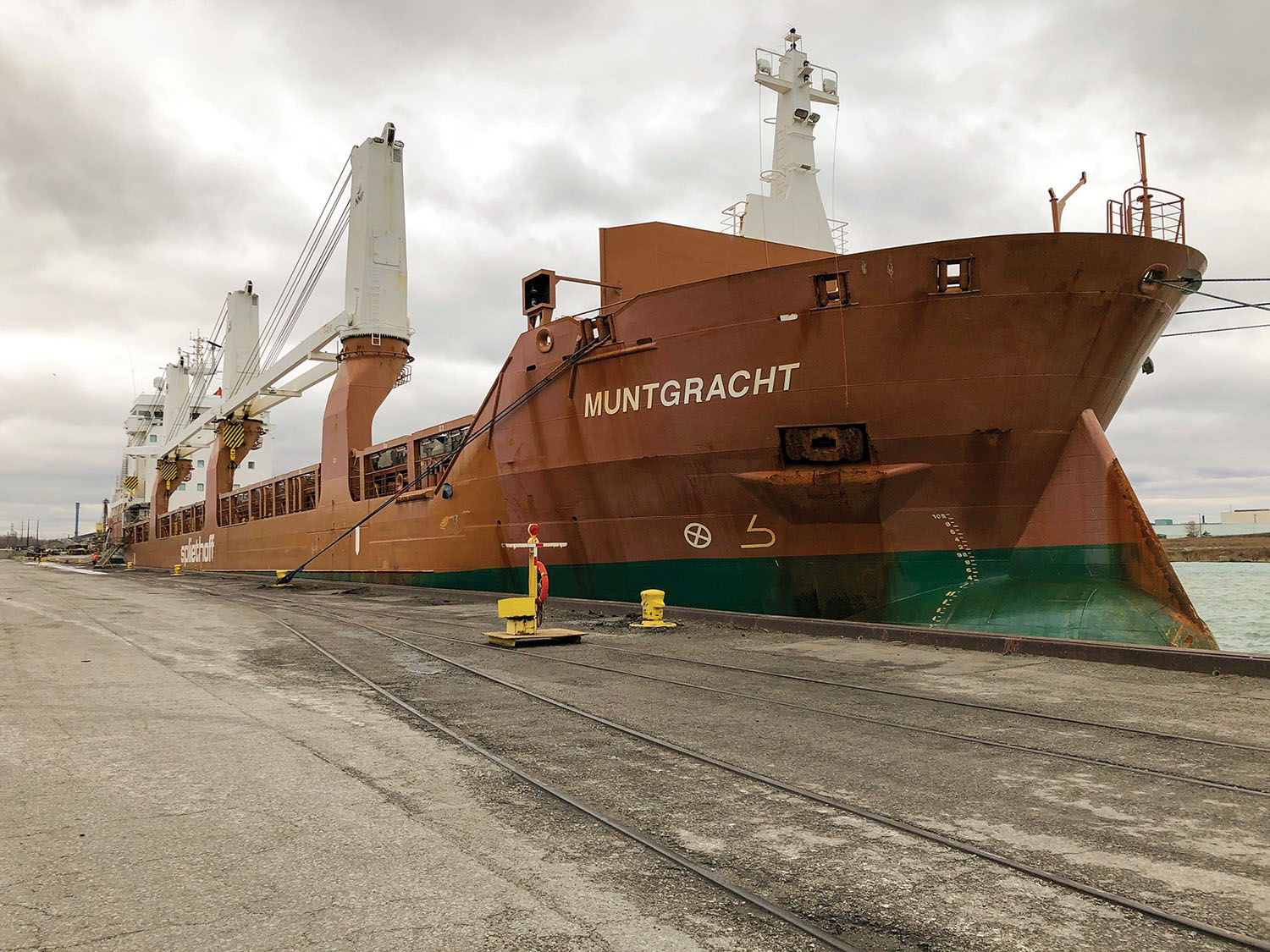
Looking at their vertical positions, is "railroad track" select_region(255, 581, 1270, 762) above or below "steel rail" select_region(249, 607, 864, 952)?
below

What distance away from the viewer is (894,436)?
10.2m

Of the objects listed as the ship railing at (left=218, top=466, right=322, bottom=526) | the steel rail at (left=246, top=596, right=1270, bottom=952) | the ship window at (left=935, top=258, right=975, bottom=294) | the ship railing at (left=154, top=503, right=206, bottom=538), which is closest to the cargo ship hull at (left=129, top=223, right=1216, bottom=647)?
the ship window at (left=935, top=258, right=975, bottom=294)

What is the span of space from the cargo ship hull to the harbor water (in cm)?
270

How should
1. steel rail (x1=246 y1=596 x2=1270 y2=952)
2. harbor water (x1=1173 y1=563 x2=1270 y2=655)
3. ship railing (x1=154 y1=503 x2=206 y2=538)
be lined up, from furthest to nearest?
1. ship railing (x1=154 y1=503 x2=206 y2=538)
2. harbor water (x1=1173 y1=563 x2=1270 y2=655)
3. steel rail (x1=246 y1=596 x2=1270 y2=952)

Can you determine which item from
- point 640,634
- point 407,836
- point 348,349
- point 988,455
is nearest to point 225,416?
point 348,349

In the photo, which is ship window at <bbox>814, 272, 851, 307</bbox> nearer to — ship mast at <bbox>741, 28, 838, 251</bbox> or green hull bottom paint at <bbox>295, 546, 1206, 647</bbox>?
green hull bottom paint at <bbox>295, 546, 1206, 647</bbox>

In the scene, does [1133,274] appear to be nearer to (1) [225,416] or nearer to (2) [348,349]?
(2) [348,349]

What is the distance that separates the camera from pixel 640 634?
1080 cm

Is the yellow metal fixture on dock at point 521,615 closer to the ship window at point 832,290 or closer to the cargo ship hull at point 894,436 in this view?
the cargo ship hull at point 894,436

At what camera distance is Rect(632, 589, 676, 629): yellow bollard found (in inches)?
443

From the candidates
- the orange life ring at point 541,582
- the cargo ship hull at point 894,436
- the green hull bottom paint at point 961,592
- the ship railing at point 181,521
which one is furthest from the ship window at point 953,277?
the ship railing at point 181,521

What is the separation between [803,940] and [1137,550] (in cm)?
879

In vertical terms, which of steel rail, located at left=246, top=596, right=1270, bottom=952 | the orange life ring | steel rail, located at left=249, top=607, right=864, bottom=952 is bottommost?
steel rail, located at left=246, top=596, right=1270, bottom=952

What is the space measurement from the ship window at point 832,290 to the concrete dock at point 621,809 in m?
4.57
